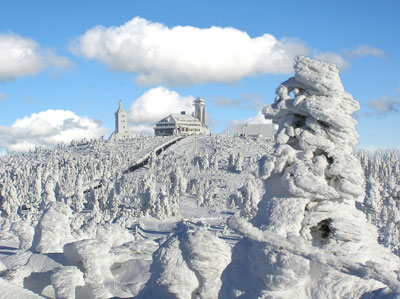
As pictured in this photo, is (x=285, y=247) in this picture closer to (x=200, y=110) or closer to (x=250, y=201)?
(x=250, y=201)

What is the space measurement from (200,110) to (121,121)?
32137mm

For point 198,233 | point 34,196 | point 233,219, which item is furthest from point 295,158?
point 34,196

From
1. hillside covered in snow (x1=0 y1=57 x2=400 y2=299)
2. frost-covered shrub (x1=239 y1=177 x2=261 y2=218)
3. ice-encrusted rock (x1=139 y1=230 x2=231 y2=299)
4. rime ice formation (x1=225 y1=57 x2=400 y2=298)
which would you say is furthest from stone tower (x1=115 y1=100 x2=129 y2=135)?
rime ice formation (x1=225 y1=57 x2=400 y2=298)

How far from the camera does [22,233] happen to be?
28078 mm

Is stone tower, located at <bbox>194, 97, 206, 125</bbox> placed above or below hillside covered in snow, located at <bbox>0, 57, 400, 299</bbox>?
above

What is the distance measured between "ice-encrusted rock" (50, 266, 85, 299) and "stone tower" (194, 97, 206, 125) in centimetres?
15909

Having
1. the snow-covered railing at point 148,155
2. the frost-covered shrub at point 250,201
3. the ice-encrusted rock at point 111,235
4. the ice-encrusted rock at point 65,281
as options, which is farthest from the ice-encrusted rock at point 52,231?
the snow-covered railing at point 148,155

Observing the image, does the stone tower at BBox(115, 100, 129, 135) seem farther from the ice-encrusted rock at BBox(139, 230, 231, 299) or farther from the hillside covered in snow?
the ice-encrusted rock at BBox(139, 230, 231, 299)


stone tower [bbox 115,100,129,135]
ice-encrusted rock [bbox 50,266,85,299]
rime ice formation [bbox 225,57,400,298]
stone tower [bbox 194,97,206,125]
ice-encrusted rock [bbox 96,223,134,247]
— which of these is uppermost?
stone tower [bbox 194,97,206,125]

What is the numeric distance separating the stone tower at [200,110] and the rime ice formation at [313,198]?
164m

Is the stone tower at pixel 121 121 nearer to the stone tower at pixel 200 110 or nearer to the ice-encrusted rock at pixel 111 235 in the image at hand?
the stone tower at pixel 200 110

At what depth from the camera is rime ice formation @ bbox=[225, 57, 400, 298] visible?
8.99m

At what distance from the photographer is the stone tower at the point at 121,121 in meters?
160

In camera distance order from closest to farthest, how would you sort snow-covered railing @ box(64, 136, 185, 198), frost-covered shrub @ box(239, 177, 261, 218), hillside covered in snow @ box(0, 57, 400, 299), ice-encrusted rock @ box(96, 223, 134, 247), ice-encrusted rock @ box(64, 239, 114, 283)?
hillside covered in snow @ box(0, 57, 400, 299) → ice-encrusted rock @ box(64, 239, 114, 283) → ice-encrusted rock @ box(96, 223, 134, 247) → frost-covered shrub @ box(239, 177, 261, 218) → snow-covered railing @ box(64, 136, 185, 198)
